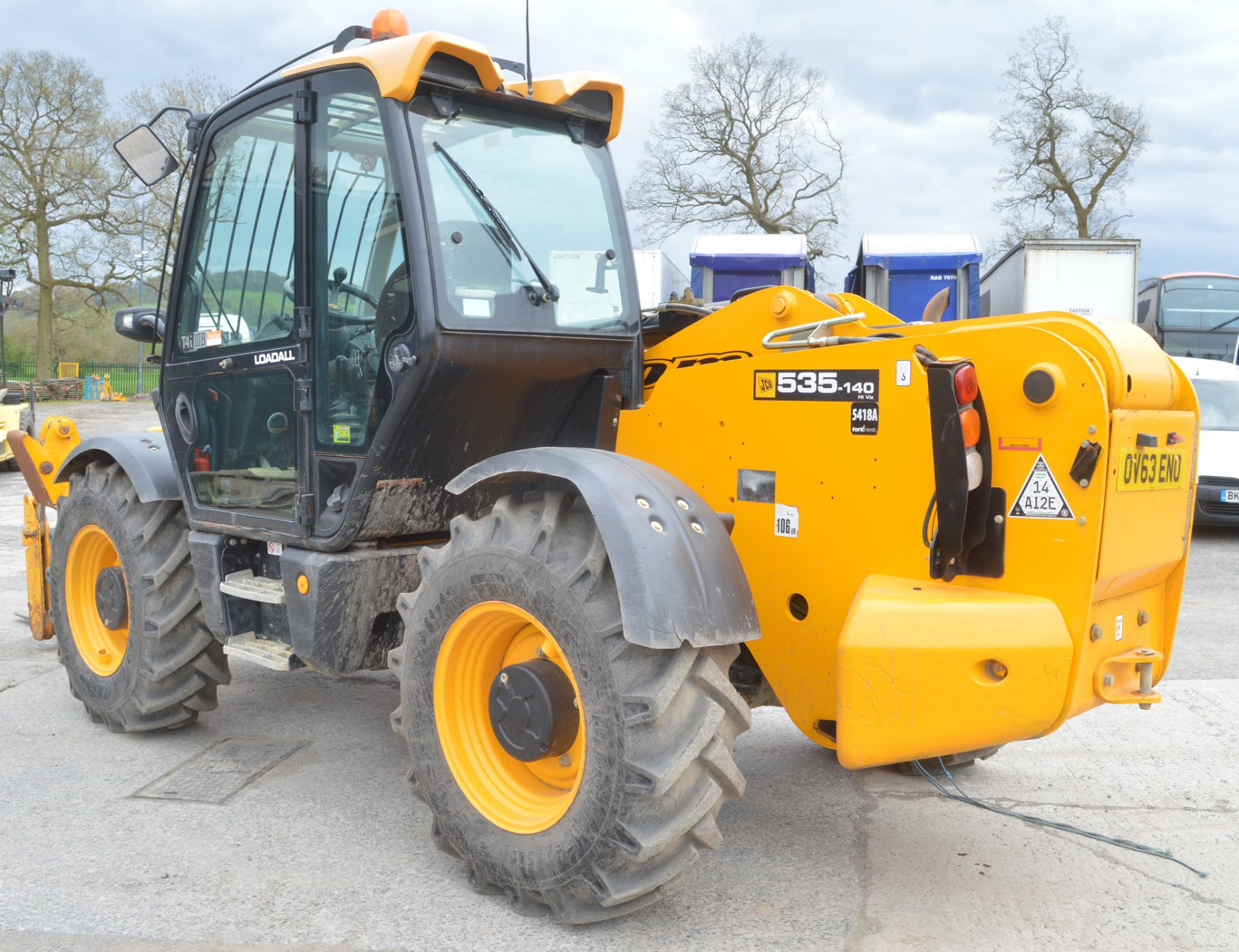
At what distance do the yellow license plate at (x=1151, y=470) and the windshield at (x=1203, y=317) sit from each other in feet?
58.7

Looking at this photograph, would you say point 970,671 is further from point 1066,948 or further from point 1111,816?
point 1111,816

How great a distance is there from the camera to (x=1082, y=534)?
2.71 meters

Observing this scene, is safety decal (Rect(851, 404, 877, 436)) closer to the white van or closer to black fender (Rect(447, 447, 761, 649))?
black fender (Rect(447, 447, 761, 649))

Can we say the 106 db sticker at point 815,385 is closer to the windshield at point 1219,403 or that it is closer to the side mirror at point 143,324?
the side mirror at point 143,324

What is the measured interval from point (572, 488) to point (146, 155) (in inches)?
92.6

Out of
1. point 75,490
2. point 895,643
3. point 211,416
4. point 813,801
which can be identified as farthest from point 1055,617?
point 75,490

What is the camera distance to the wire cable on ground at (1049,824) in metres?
3.51

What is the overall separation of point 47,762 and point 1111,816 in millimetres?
4011

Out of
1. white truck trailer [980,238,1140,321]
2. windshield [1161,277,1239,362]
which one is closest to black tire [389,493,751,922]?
white truck trailer [980,238,1140,321]

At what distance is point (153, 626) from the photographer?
→ 4352 mm

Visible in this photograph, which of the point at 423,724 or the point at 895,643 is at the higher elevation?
the point at 895,643

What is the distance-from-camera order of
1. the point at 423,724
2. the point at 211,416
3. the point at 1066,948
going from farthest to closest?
the point at 211,416
the point at 423,724
the point at 1066,948

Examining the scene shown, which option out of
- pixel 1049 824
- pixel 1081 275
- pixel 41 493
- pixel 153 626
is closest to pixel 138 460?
pixel 153 626

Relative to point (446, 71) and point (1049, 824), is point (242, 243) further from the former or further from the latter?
point (1049, 824)
